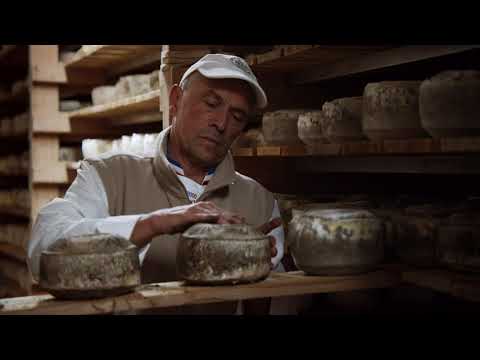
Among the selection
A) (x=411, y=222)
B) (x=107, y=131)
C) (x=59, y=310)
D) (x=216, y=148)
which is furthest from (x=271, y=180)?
(x=107, y=131)

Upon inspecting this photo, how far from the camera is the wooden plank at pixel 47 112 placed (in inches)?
207

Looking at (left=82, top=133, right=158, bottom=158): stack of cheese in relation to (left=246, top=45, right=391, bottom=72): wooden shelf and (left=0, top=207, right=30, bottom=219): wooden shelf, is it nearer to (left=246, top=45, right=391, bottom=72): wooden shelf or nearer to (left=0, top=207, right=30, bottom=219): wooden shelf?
(left=246, top=45, right=391, bottom=72): wooden shelf

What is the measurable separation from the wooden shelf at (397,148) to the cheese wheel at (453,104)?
0.05 m

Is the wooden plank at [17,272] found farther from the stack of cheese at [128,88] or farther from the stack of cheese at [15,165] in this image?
the stack of cheese at [128,88]

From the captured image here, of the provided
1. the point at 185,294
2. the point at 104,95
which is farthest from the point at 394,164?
the point at 104,95

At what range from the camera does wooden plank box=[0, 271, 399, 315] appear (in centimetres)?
145

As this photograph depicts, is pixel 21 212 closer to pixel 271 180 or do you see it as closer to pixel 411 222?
pixel 271 180

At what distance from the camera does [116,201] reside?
7.48 feet

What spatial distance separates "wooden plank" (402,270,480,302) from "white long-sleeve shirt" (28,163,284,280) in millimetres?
431

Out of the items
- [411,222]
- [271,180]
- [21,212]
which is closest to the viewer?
[411,222]

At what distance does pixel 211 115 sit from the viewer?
84.2 inches

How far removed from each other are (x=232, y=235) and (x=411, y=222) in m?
0.59

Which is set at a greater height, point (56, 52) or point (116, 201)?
point (56, 52)

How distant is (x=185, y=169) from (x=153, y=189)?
131mm
